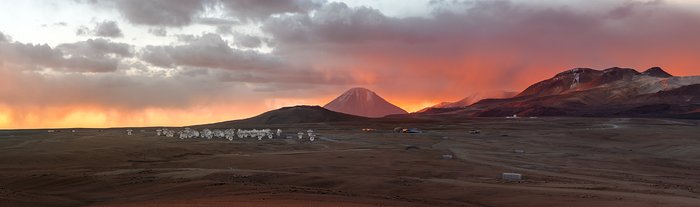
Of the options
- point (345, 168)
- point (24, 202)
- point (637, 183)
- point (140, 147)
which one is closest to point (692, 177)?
point (637, 183)

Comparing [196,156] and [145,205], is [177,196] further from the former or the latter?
[196,156]

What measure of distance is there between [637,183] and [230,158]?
36.1 meters

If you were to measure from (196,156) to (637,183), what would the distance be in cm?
4249

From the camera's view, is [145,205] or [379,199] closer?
[145,205]

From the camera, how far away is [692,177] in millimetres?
49656

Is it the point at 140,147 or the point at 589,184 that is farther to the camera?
the point at 140,147

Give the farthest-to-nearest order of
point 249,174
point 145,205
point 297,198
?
1. point 249,174
2. point 297,198
3. point 145,205

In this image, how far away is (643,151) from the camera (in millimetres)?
82688

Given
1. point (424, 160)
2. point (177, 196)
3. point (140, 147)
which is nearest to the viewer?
point (177, 196)

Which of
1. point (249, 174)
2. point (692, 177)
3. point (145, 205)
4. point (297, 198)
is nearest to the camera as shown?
point (145, 205)

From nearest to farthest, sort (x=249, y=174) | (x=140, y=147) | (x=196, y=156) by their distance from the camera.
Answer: (x=249, y=174) < (x=196, y=156) < (x=140, y=147)

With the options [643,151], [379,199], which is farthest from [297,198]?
[643,151]

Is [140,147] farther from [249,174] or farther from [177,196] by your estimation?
[177,196]

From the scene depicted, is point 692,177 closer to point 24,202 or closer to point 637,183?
point 637,183
